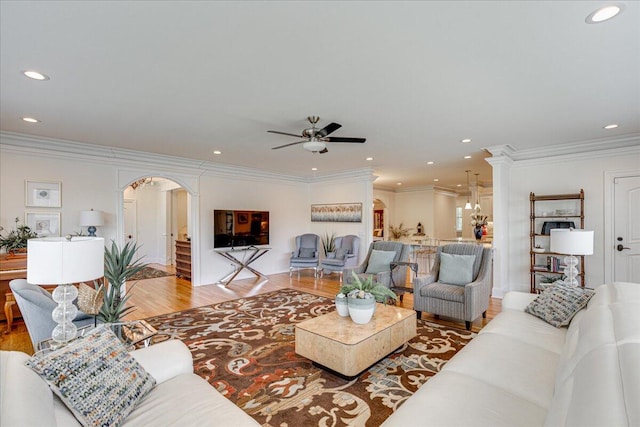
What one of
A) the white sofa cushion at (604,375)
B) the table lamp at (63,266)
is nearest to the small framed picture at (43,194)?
the table lamp at (63,266)

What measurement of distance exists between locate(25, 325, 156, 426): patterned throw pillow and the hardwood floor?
2.63 m

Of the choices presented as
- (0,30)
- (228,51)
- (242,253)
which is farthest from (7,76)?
(242,253)

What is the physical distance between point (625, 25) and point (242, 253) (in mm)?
6646

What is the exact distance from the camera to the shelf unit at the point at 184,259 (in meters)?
6.72

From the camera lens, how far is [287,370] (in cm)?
263

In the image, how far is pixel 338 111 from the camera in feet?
11.0

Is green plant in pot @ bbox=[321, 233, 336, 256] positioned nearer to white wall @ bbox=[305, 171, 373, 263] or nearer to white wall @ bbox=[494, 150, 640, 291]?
white wall @ bbox=[305, 171, 373, 263]

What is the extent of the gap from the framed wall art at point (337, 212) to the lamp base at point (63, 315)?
607 centimetres

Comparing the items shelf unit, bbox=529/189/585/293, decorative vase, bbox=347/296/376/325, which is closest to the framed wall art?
shelf unit, bbox=529/189/585/293

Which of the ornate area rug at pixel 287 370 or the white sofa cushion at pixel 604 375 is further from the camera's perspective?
the ornate area rug at pixel 287 370

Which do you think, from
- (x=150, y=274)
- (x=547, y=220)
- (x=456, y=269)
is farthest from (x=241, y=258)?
(x=547, y=220)

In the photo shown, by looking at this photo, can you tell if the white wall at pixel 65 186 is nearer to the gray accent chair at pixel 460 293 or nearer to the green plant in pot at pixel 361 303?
the green plant in pot at pixel 361 303

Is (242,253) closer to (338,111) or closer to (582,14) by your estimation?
(338,111)

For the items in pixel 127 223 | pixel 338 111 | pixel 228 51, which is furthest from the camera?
pixel 127 223
